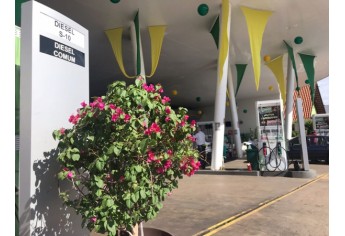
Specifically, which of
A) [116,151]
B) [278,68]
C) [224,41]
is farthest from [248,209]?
[278,68]

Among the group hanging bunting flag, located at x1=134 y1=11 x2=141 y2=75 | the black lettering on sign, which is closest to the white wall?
hanging bunting flag, located at x1=134 y1=11 x2=141 y2=75

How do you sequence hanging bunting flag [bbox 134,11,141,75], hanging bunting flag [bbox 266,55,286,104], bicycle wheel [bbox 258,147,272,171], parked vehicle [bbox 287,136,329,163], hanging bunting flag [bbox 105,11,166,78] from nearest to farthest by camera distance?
bicycle wheel [bbox 258,147,272,171]
hanging bunting flag [bbox 134,11,141,75]
hanging bunting flag [bbox 105,11,166,78]
parked vehicle [bbox 287,136,329,163]
hanging bunting flag [bbox 266,55,286,104]

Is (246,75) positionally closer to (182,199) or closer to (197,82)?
(197,82)

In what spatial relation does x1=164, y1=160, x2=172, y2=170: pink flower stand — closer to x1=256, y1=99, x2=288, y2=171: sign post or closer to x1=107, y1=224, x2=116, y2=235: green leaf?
x1=107, y1=224, x2=116, y2=235: green leaf

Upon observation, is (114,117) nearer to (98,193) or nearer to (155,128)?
(155,128)

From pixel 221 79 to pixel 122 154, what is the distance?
928 centimetres

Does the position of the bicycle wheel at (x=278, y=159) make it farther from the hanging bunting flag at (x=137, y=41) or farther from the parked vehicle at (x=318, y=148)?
the hanging bunting flag at (x=137, y=41)

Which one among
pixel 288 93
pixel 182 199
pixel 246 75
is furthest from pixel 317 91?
pixel 182 199

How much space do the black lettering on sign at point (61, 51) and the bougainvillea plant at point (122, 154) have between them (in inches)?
25.4

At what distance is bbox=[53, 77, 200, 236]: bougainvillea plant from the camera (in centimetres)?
275

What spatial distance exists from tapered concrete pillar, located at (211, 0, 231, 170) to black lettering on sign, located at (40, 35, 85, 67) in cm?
857

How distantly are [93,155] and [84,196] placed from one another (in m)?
0.37

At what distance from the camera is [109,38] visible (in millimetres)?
13203

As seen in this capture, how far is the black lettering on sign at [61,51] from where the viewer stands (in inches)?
120
